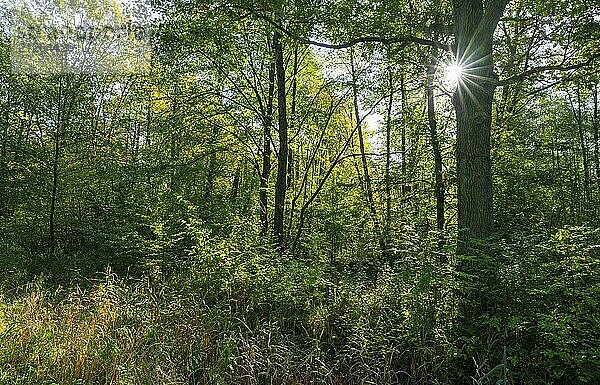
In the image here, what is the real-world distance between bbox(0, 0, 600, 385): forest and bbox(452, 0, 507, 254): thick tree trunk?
0.03 meters

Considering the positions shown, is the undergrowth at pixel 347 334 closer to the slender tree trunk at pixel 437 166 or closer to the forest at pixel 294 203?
the forest at pixel 294 203

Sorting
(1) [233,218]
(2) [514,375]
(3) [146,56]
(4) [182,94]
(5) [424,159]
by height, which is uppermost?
(3) [146,56]

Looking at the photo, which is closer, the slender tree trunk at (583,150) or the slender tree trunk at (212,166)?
the slender tree trunk at (583,150)

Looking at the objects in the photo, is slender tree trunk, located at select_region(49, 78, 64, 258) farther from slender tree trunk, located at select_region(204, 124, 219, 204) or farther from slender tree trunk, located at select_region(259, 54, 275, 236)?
slender tree trunk, located at select_region(259, 54, 275, 236)

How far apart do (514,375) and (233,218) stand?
7.53m

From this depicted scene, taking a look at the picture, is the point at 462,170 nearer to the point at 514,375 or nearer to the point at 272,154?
the point at 514,375

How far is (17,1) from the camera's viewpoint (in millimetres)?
14227

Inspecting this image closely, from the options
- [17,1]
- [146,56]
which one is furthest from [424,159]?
[17,1]

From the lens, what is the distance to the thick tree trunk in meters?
5.55

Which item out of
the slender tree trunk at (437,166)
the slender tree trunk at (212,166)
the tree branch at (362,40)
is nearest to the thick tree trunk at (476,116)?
the tree branch at (362,40)

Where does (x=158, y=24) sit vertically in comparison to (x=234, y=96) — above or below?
above

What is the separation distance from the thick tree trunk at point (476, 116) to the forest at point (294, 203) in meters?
0.03

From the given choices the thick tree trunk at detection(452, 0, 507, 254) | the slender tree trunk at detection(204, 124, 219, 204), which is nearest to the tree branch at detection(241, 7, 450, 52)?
the thick tree trunk at detection(452, 0, 507, 254)

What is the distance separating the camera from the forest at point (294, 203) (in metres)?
4.20
